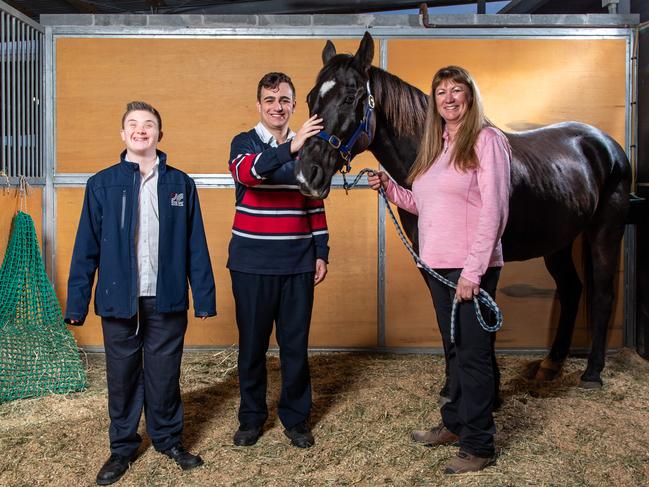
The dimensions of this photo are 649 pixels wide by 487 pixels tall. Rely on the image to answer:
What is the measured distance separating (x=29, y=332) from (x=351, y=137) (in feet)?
6.45

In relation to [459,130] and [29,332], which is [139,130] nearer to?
[459,130]

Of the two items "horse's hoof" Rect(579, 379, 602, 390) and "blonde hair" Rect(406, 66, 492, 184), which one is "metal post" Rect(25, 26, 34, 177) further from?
"horse's hoof" Rect(579, 379, 602, 390)

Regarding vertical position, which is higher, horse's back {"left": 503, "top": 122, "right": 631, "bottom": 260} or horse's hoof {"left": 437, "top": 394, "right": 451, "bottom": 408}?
A: horse's back {"left": 503, "top": 122, "right": 631, "bottom": 260}

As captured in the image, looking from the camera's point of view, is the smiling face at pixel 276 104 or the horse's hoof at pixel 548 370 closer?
the smiling face at pixel 276 104

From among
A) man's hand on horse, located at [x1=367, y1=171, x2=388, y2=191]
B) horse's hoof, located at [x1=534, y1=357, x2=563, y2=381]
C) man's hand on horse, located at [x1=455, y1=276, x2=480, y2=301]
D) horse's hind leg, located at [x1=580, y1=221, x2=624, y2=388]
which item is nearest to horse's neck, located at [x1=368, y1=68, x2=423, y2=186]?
man's hand on horse, located at [x1=367, y1=171, x2=388, y2=191]

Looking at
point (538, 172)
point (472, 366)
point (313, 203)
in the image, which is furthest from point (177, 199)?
point (538, 172)

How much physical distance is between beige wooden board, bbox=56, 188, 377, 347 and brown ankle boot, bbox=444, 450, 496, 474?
176cm

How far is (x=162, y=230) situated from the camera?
6.93 feet

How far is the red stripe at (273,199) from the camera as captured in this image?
2.27 meters

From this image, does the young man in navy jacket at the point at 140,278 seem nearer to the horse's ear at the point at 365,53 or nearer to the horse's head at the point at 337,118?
the horse's head at the point at 337,118

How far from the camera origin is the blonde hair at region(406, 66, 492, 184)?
1.94 metres

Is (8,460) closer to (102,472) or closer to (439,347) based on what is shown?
(102,472)

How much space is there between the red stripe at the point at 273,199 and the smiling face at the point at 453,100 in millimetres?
610

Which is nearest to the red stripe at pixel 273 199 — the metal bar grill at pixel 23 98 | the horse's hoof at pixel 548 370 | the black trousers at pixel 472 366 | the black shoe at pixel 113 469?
the black trousers at pixel 472 366
